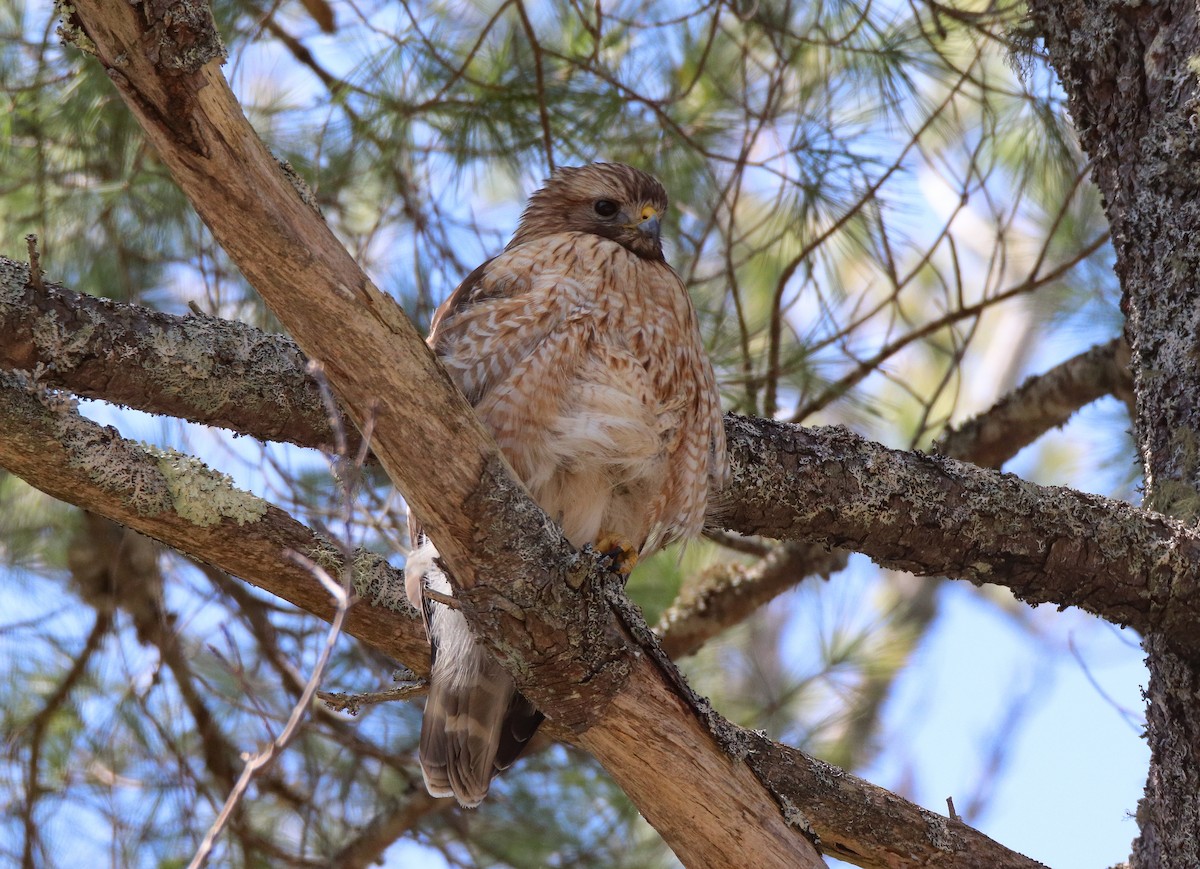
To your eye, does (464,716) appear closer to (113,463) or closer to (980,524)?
(113,463)

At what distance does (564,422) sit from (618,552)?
32cm

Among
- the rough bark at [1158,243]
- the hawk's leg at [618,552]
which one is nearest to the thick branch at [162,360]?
the hawk's leg at [618,552]

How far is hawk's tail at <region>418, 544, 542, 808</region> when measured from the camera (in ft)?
8.51

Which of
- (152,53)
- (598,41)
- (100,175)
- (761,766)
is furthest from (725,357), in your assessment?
Answer: (152,53)

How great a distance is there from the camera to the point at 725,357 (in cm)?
389

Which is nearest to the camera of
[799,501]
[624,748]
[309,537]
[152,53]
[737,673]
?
[152,53]

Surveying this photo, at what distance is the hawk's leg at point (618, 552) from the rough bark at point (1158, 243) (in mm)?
1157

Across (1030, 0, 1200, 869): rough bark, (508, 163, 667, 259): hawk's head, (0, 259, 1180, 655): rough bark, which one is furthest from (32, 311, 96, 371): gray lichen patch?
(1030, 0, 1200, 869): rough bark

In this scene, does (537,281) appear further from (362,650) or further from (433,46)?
(362,650)

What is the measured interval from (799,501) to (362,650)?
72.9 inches

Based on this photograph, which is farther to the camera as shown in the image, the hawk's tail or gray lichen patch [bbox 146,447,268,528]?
the hawk's tail

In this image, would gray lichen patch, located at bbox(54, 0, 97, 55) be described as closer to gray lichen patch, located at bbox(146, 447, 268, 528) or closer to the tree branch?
the tree branch

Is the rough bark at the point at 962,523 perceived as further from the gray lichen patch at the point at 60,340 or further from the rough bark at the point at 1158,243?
the gray lichen patch at the point at 60,340

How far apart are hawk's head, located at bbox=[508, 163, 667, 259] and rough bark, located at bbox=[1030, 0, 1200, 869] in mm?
1039
